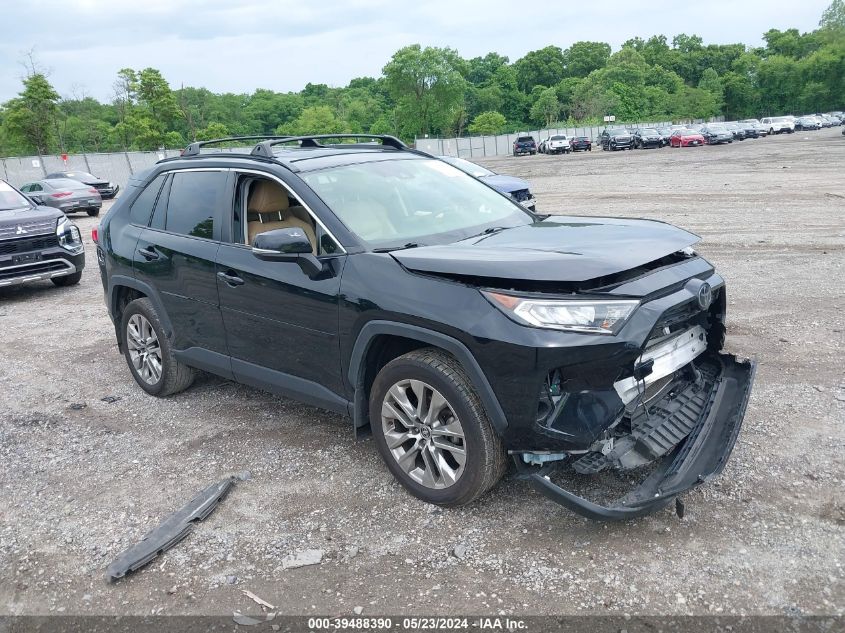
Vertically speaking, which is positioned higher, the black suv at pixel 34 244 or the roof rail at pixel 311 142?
the roof rail at pixel 311 142

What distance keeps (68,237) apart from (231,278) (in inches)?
273

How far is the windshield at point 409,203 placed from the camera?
404 cm

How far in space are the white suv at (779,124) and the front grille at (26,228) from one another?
64.2 metres

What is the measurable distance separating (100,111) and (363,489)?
8686 centimetres

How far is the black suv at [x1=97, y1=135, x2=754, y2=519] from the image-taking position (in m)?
3.13

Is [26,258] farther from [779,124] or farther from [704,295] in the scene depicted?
[779,124]

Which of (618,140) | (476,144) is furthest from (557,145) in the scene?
(476,144)

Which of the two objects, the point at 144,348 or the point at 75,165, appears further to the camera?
the point at 75,165

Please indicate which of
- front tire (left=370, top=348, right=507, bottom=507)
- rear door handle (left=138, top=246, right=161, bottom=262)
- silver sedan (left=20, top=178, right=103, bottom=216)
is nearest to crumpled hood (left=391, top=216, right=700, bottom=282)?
front tire (left=370, top=348, right=507, bottom=507)

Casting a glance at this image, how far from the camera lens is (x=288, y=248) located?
3789mm

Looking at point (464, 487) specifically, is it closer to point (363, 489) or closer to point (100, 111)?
point (363, 489)

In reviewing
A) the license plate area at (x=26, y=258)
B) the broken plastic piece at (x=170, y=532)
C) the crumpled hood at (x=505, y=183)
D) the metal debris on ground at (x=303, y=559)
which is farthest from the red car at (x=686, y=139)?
the metal debris on ground at (x=303, y=559)

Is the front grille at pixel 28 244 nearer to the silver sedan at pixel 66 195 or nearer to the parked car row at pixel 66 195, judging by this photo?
the parked car row at pixel 66 195

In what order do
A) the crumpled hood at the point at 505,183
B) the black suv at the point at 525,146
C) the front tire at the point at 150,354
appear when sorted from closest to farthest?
the front tire at the point at 150,354 → the crumpled hood at the point at 505,183 → the black suv at the point at 525,146
